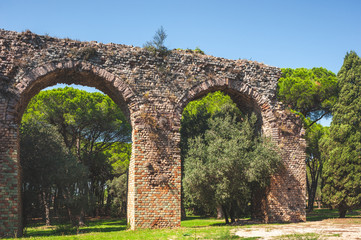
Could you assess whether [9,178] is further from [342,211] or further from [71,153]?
[342,211]

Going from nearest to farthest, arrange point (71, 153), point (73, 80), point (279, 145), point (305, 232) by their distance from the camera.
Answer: point (305, 232), point (73, 80), point (279, 145), point (71, 153)

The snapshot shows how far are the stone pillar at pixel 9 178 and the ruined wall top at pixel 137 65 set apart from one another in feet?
3.54

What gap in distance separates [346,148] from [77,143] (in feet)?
52.4

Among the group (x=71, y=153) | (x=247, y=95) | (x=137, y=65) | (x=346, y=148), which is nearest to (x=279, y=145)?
(x=247, y=95)

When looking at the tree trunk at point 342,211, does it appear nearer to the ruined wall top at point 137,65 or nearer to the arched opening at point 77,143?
the ruined wall top at point 137,65

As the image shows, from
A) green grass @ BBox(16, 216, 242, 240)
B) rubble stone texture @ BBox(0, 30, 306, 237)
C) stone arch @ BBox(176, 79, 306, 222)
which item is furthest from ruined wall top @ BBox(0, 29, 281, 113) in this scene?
green grass @ BBox(16, 216, 242, 240)

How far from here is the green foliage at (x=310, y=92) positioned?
21.2 meters

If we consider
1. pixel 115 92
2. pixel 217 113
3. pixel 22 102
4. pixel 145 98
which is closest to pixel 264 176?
pixel 217 113

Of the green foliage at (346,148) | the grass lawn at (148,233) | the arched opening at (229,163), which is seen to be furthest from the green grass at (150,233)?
the green foliage at (346,148)

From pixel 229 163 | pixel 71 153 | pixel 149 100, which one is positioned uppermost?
pixel 149 100

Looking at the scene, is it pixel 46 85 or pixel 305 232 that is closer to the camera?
pixel 305 232

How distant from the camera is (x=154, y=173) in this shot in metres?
11.7

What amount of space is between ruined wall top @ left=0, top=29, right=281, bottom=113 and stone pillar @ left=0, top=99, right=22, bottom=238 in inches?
42.4

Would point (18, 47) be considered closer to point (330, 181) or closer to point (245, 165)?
point (245, 165)
